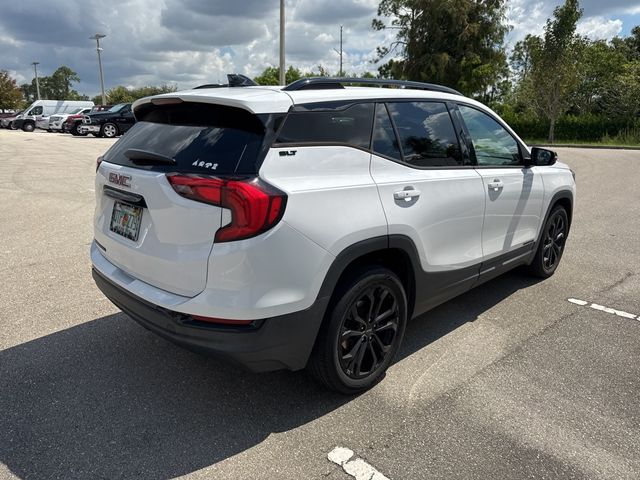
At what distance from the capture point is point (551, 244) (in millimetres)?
5043

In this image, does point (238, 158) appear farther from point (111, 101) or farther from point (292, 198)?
point (111, 101)

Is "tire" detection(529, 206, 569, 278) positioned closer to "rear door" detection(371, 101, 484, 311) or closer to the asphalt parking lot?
the asphalt parking lot

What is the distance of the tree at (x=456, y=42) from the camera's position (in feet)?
113

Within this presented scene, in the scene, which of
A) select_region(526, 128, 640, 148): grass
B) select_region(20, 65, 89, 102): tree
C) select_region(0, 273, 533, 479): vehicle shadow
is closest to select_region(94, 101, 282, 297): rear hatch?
select_region(0, 273, 533, 479): vehicle shadow

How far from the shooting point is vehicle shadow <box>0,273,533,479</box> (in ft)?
7.98

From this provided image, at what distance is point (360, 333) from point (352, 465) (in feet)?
2.49

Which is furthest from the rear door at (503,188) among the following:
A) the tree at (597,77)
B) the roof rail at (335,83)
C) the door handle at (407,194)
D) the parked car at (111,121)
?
the tree at (597,77)

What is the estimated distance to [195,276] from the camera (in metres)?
2.42

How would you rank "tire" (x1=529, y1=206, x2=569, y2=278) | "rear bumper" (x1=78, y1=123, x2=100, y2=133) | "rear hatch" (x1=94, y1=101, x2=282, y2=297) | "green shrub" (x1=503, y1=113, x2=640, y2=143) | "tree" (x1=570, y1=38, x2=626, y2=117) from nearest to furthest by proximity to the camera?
"rear hatch" (x1=94, y1=101, x2=282, y2=297) < "tire" (x1=529, y1=206, x2=569, y2=278) < "rear bumper" (x1=78, y1=123, x2=100, y2=133) < "green shrub" (x1=503, y1=113, x2=640, y2=143) < "tree" (x1=570, y1=38, x2=626, y2=117)

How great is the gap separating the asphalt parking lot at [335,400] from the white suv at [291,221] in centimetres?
39

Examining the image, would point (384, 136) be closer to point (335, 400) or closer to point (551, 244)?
point (335, 400)

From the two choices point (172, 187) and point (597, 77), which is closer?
point (172, 187)

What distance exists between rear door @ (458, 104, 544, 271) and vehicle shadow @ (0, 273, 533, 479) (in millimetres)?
1015

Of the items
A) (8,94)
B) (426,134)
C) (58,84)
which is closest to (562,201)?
(426,134)
